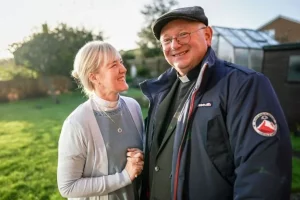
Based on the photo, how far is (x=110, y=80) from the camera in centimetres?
192

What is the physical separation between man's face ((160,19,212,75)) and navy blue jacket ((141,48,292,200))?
94 millimetres

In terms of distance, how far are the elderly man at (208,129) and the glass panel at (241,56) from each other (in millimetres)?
11448

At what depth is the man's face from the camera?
172 cm

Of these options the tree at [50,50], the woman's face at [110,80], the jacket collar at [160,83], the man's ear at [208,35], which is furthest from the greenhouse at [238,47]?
the woman's face at [110,80]

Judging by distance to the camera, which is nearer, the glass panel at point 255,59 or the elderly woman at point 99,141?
the elderly woman at point 99,141

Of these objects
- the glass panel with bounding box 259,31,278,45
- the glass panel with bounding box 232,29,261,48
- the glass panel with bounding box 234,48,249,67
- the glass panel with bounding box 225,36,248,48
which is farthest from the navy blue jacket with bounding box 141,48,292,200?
the glass panel with bounding box 259,31,278,45

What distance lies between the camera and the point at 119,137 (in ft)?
6.35

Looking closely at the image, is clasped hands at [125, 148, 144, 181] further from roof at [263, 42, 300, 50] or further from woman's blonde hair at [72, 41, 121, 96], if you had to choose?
roof at [263, 42, 300, 50]

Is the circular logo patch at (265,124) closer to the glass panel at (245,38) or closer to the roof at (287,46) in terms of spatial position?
the roof at (287,46)

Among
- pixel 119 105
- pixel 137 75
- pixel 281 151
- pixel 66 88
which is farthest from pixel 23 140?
pixel 137 75

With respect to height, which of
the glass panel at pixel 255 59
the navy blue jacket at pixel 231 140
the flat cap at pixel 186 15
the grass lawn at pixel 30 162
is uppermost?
the flat cap at pixel 186 15

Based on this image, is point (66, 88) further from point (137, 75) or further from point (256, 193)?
point (256, 193)

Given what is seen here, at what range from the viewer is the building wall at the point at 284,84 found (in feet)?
31.3

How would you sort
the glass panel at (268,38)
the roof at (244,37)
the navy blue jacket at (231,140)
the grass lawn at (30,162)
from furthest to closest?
Answer: the glass panel at (268,38) → the roof at (244,37) → the grass lawn at (30,162) → the navy blue jacket at (231,140)
